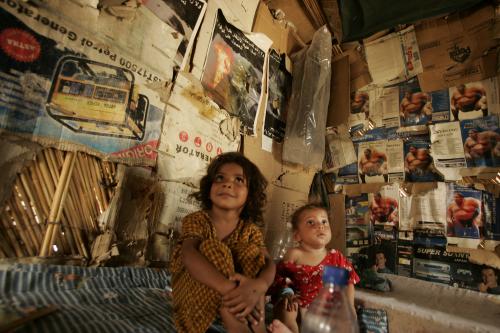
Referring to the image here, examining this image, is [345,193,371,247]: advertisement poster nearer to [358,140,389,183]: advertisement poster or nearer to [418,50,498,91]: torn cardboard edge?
[358,140,389,183]: advertisement poster

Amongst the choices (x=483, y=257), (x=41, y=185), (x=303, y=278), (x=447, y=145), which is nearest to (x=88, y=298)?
(x=41, y=185)

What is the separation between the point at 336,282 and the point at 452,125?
1.44 m

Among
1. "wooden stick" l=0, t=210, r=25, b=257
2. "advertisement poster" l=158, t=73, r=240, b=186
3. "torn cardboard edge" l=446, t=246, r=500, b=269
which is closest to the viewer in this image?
"wooden stick" l=0, t=210, r=25, b=257

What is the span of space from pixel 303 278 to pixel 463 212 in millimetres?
983

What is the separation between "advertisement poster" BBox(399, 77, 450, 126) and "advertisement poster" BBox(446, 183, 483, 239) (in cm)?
41

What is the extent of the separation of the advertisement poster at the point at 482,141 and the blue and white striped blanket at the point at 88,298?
1640 mm

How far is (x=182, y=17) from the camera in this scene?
3.96ft

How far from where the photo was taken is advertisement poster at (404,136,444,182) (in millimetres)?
1547

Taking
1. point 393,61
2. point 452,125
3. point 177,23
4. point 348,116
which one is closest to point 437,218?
point 452,125

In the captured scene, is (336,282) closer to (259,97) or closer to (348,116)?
(259,97)

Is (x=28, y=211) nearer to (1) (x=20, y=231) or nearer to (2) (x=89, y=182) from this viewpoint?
(1) (x=20, y=231)

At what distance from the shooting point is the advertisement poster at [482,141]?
139cm

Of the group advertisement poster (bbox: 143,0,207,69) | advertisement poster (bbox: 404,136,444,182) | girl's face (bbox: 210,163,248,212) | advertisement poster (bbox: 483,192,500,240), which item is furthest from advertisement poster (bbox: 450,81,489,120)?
advertisement poster (bbox: 143,0,207,69)

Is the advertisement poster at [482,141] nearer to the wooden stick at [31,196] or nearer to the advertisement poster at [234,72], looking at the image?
the advertisement poster at [234,72]
